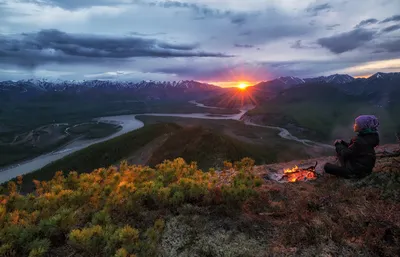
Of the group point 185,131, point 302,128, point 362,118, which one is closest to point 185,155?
point 185,131

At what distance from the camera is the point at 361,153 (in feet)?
29.7

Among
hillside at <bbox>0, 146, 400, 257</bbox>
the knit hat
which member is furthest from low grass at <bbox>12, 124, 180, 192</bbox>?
the knit hat

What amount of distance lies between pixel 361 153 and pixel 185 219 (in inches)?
264

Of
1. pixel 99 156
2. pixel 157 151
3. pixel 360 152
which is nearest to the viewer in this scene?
pixel 360 152

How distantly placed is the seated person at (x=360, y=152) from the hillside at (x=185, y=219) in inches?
51.8

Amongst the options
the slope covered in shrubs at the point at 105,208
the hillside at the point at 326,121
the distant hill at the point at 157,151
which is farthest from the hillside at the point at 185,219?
the hillside at the point at 326,121

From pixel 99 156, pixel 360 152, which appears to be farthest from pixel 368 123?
pixel 99 156

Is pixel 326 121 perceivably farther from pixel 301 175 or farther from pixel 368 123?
pixel 368 123

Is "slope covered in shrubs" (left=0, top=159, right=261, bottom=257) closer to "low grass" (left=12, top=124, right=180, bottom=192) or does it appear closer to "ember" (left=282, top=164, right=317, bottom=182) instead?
"ember" (left=282, top=164, right=317, bottom=182)

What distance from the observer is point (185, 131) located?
87.8m

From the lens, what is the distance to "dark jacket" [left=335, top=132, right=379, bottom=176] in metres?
8.83

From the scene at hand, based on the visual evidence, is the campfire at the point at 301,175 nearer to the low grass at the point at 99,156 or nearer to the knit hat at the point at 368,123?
the knit hat at the point at 368,123

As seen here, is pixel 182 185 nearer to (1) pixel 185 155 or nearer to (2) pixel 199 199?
(2) pixel 199 199

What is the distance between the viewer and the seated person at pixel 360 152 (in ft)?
29.0
